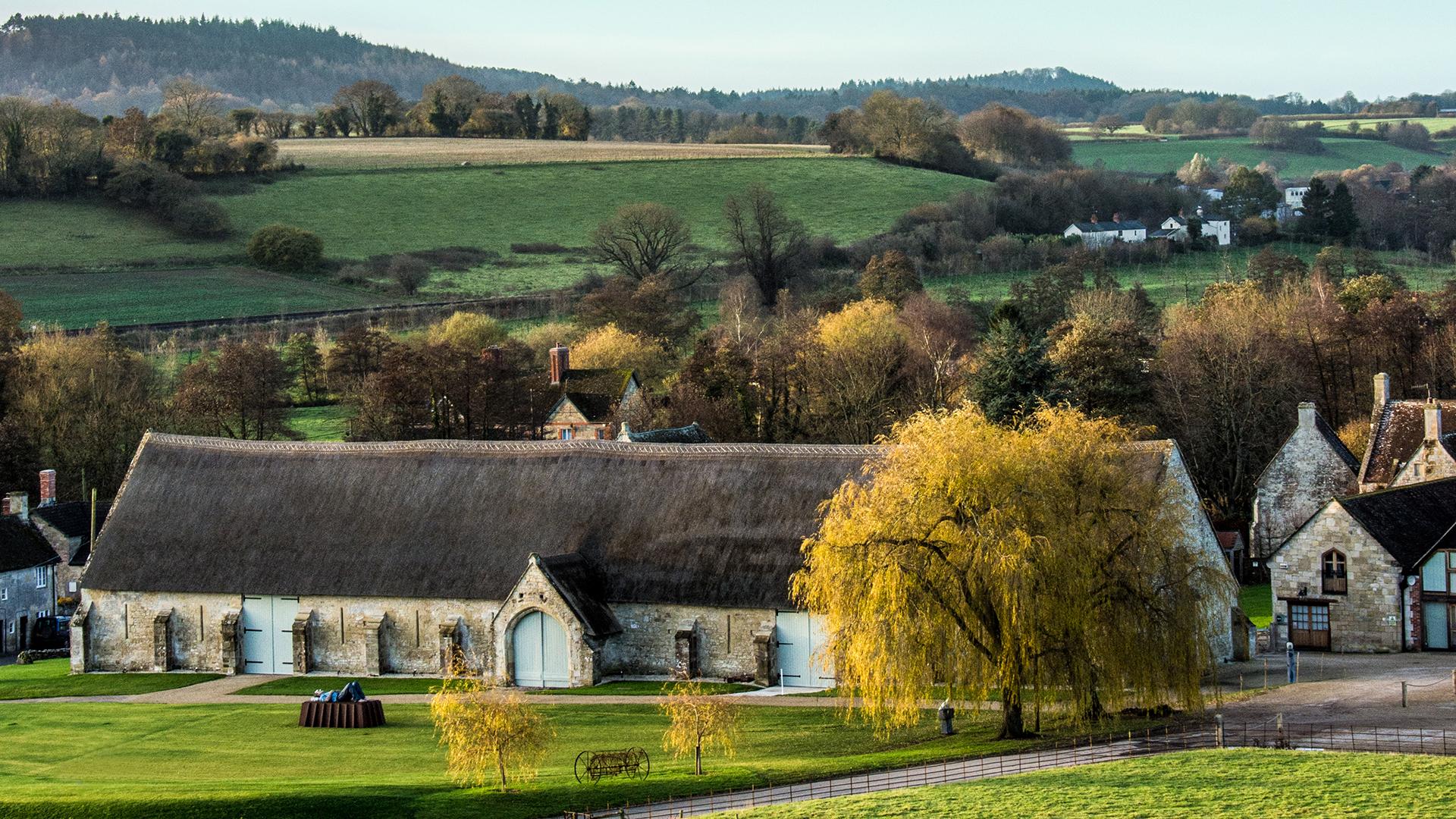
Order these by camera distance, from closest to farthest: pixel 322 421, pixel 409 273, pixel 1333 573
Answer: pixel 1333 573 < pixel 322 421 < pixel 409 273

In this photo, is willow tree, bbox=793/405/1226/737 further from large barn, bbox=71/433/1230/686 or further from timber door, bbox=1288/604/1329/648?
timber door, bbox=1288/604/1329/648

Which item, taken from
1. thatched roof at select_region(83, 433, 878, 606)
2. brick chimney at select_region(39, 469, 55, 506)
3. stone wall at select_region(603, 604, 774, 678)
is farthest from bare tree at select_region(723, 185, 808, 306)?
stone wall at select_region(603, 604, 774, 678)

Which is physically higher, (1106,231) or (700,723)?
(1106,231)

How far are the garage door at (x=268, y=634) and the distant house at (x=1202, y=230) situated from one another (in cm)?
10181

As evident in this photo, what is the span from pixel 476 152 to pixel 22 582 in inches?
4234

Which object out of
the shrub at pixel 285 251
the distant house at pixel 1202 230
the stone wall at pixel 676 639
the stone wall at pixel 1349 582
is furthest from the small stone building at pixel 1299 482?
the shrub at pixel 285 251

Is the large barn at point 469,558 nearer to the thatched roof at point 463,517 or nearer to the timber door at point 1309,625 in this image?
the thatched roof at point 463,517

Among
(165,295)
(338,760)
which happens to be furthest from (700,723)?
(165,295)

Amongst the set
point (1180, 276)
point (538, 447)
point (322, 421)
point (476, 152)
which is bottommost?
point (538, 447)

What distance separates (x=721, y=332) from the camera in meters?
105

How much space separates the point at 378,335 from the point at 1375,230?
274 ft

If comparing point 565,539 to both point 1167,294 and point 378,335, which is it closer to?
point 378,335

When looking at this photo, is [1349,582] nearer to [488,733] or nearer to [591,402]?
[488,733]

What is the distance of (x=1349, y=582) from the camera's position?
49.9m
